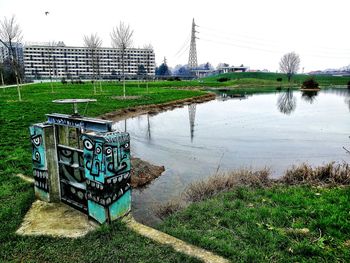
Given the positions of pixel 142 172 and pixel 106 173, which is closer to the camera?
pixel 106 173

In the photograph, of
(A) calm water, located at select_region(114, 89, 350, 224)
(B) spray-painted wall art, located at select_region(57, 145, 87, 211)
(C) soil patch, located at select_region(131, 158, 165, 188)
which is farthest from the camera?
(A) calm water, located at select_region(114, 89, 350, 224)

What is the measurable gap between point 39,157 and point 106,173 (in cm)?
191

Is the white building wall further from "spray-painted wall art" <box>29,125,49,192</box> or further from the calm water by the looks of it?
"spray-painted wall art" <box>29,125,49,192</box>

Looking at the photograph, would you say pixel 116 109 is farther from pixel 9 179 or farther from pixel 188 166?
pixel 9 179

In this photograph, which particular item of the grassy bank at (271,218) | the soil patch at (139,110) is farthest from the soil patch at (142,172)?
the soil patch at (139,110)

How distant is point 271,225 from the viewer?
4742mm

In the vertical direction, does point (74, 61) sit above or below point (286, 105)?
above

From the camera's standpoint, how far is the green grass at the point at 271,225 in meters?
4.01

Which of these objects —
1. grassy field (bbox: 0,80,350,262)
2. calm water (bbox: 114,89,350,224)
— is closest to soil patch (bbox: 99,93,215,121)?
calm water (bbox: 114,89,350,224)

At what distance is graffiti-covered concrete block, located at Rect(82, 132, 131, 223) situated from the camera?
4.57 meters

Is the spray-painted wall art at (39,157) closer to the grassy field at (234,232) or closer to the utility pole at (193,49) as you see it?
the grassy field at (234,232)

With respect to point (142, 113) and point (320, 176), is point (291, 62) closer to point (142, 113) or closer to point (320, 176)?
point (142, 113)

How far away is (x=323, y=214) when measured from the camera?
16.5 feet

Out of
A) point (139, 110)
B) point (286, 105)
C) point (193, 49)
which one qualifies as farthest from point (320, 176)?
point (193, 49)
